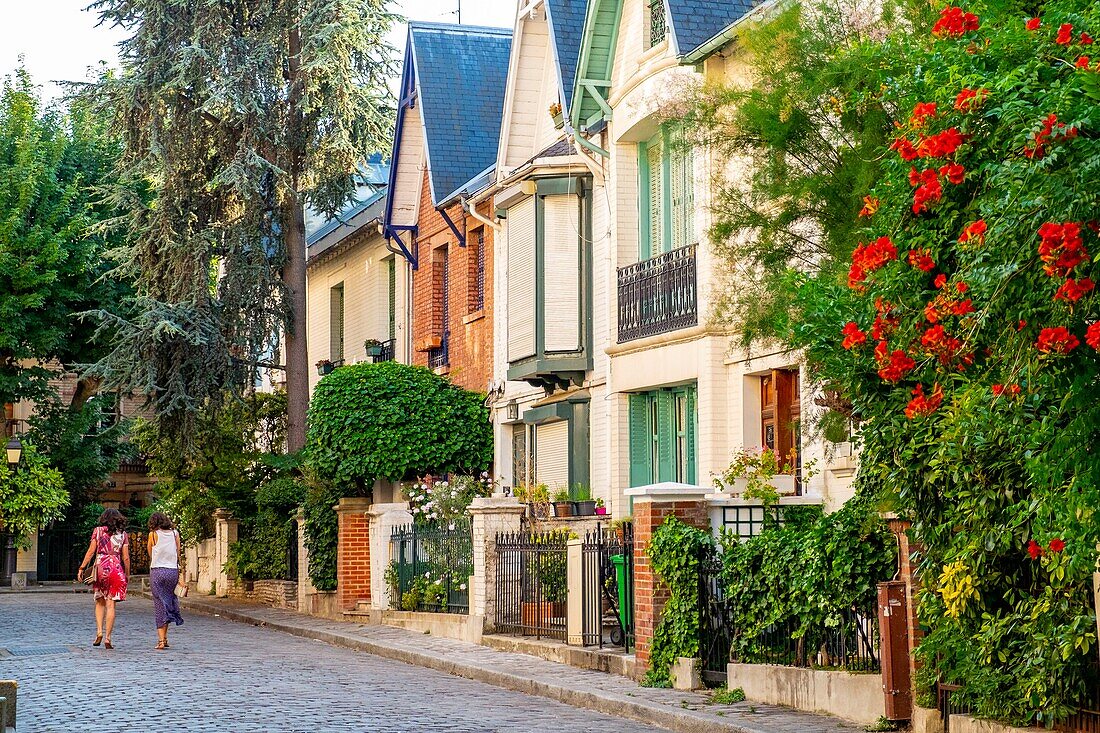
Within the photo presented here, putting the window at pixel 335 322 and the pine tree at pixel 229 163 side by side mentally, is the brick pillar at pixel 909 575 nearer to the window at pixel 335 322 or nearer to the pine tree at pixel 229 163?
the pine tree at pixel 229 163

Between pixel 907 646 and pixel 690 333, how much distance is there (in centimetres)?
912

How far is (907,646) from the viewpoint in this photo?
1083 centimetres

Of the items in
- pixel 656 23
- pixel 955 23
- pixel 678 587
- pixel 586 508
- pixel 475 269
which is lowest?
pixel 678 587

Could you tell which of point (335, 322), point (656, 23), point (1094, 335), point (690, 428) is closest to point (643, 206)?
point (656, 23)

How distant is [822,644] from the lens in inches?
487

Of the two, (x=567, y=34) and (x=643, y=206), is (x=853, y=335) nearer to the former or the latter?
(x=643, y=206)

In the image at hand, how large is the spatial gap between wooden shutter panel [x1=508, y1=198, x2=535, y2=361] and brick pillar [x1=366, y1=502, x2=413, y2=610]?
3.05 m

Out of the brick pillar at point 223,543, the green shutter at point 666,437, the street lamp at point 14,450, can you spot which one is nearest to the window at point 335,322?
the brick pillar at point 223,543

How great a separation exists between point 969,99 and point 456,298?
22131 mm

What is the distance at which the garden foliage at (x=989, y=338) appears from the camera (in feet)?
22.0

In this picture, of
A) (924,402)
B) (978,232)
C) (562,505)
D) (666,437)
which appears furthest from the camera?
(562,505)

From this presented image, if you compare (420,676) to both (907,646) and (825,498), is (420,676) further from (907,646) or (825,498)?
(907,646)

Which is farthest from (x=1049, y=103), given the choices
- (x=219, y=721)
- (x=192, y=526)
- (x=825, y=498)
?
(x=192, y=526)

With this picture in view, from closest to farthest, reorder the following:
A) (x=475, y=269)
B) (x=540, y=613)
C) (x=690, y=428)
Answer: (x=540, y=613) → (x=690, y=428) → (x=475, y=269)
